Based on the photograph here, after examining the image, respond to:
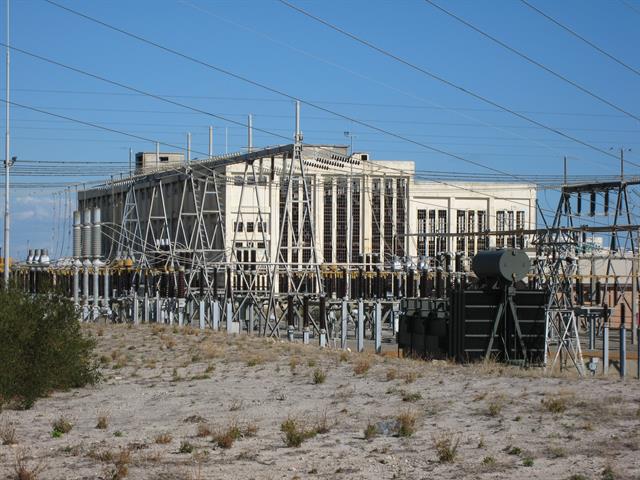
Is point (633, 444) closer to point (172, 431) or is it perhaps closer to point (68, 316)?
point (172, 431)

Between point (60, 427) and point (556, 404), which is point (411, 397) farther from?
point (60, 427)

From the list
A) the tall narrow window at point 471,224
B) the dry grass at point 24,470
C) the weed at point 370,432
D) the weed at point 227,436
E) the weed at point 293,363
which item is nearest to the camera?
the dry grass at point 24,470

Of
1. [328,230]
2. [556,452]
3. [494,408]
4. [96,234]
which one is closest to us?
[556,452]

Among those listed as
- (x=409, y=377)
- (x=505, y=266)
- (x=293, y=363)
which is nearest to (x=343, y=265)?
(x=505, y=266)

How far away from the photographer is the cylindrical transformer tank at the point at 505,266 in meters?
25.3

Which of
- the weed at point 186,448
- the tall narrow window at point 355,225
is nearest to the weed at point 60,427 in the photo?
the weed at point 186,448

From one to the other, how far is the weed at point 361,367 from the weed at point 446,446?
20.7 feet

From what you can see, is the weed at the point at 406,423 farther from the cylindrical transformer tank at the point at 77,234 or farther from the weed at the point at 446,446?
the cylindrical transformer tank at the point at 77,234

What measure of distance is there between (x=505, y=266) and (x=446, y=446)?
1251cm

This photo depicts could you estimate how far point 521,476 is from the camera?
39.9ft

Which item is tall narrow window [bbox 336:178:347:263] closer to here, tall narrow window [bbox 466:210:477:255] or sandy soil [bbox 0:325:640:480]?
tall narrow window [bbox 466:210:477:255]

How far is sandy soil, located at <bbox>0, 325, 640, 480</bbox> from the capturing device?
12703 millimetres

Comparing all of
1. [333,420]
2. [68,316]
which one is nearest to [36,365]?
[68,316]

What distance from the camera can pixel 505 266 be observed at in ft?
83.0
